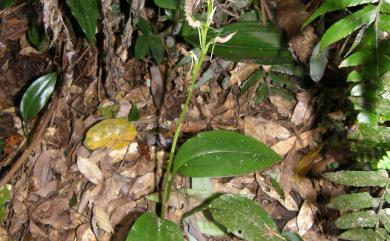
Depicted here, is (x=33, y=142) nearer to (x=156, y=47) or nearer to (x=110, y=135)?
(x=110, y=135)

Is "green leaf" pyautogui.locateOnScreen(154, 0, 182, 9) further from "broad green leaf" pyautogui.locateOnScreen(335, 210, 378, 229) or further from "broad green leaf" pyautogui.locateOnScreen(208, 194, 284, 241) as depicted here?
"broad green leaf" pyautogui.locateOnScreen(335, 210, 378, 229)

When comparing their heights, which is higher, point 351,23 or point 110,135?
point 351,23

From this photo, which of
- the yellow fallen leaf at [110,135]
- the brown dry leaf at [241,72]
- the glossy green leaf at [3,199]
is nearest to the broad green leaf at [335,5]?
the brown dry leaf at [241,72]

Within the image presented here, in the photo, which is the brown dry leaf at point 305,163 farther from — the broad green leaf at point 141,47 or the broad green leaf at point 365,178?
the broad green leaf at point 141,47

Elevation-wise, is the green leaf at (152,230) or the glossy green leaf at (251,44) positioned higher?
the glossy green leaf at (251,44)

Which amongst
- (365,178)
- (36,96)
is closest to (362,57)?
(365,178)

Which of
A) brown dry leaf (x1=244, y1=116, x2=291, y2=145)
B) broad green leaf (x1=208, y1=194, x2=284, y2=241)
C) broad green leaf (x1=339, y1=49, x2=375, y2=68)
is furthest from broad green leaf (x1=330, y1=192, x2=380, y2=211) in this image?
brown dry leaf (x1=244, y1=116, x2=291, y2=145)

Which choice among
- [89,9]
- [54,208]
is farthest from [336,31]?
[54,208]
